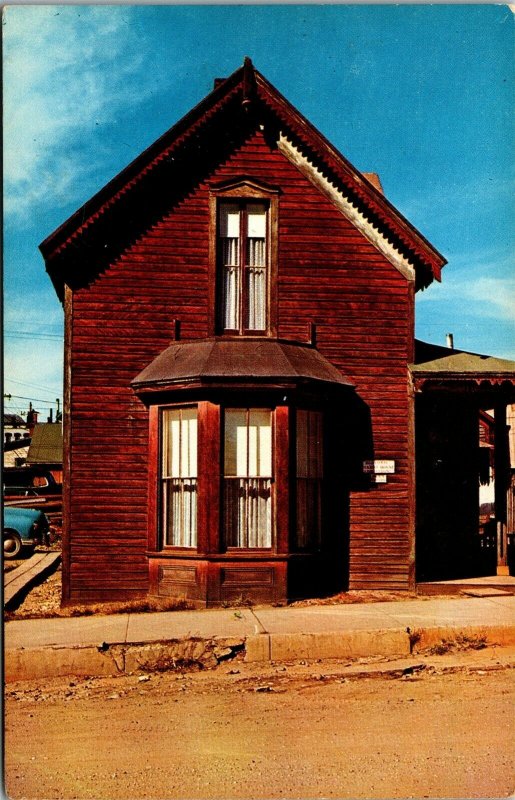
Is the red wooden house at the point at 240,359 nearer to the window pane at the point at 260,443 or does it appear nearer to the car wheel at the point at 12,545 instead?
the window pane at the point at 260,443

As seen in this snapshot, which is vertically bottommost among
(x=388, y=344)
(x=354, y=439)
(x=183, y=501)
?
(x=183, y=501)

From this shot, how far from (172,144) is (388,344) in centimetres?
452

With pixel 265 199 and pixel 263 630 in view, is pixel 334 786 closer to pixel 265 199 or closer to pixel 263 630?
pixel 263 630

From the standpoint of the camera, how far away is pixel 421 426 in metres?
15.9

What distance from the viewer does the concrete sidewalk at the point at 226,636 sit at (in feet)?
31.6

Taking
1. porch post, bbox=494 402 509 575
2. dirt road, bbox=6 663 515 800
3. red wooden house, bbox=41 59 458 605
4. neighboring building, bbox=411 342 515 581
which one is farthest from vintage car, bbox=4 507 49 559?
dirt road, bbox=6 663 515 800

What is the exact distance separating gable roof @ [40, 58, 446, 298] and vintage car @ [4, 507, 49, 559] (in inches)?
371

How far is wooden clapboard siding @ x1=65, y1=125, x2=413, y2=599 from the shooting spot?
43.4 feet

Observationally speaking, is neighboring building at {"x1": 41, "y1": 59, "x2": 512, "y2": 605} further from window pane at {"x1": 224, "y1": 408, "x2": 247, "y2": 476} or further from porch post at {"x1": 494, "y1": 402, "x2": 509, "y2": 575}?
Answer: porch post at {"x1": 494, "y1": 402, "x2": 509, "y2": 575}

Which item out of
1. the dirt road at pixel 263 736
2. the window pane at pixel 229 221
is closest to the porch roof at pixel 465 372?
the window pane at pixel 229 221

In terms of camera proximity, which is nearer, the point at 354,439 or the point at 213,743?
the point at 213,743

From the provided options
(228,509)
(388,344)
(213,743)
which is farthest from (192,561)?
(213,743)

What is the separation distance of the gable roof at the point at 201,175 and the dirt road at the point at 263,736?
6.66 meters

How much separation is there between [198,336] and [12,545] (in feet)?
34.3
